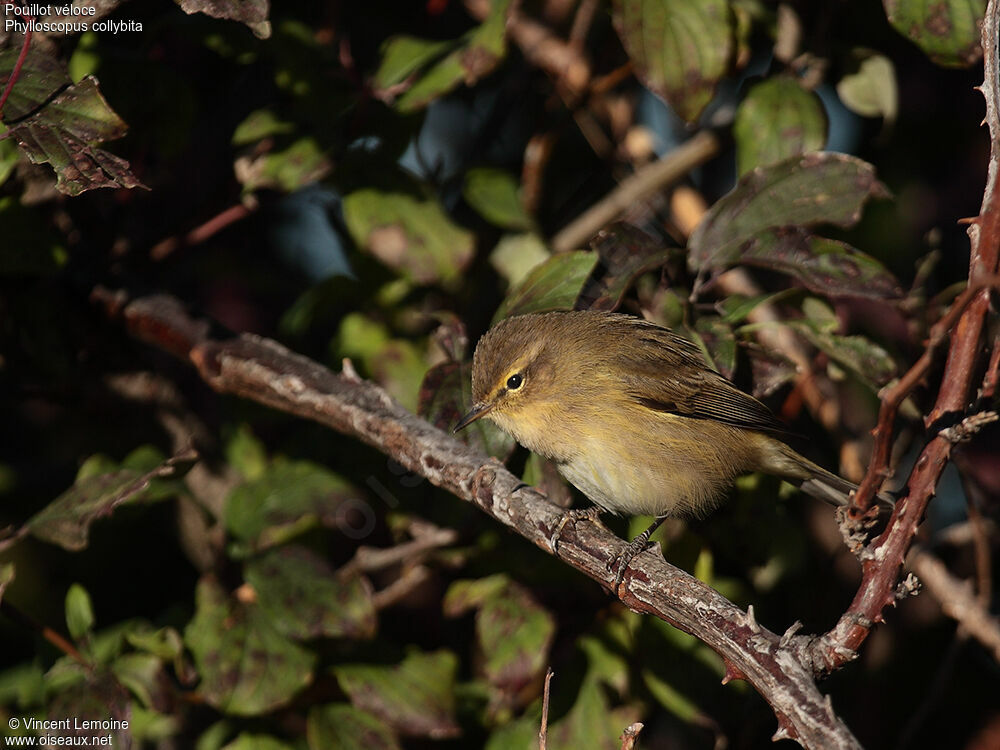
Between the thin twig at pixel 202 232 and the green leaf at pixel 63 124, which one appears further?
the thin twig at pixel 202 232

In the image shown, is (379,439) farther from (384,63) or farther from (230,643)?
(384,63)

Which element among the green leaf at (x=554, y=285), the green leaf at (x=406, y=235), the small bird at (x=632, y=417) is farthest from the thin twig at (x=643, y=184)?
the green leaf at (x=554, y=285)

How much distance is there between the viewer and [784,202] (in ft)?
9.00

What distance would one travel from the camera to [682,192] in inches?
152

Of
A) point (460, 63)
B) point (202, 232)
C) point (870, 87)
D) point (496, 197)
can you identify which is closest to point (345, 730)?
point (202, 232)

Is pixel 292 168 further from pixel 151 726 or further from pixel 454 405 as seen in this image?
pixel 151 726

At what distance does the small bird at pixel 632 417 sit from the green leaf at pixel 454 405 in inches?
1.6

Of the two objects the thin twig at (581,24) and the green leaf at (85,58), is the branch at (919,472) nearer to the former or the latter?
the thin twig at (581,24)

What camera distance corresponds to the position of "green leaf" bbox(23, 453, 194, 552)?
2.53m

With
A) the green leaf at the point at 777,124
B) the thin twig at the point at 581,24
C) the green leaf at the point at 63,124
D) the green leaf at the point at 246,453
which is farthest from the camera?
the thin twig at the point at 581,24

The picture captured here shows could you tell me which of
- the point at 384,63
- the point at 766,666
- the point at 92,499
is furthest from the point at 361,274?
the point at 766,666

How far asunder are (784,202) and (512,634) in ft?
4.99

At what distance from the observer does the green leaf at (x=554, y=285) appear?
263cm

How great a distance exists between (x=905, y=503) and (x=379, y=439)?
4.57 ft
